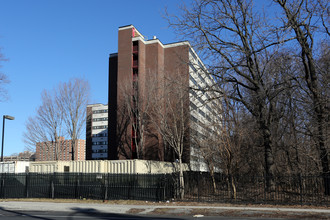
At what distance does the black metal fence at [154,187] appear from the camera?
18.2 m

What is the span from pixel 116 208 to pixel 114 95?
3934cm

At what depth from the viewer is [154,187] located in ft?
64.0

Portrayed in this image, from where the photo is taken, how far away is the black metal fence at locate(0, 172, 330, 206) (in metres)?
18.2

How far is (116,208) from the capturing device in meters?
16.4

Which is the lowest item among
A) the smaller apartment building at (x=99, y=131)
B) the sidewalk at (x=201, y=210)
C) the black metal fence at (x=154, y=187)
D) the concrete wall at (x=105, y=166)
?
the sidewalk at (x=201, y=210)

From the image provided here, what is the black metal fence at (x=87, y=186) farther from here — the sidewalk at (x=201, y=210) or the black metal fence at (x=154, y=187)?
the sidewalk at (x=201, y=210)

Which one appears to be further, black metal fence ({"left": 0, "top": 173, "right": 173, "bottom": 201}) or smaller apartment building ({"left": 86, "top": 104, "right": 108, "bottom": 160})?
smaller apartment building ({"left": 86, "top": 104, "right": 108, "bottom": 160})

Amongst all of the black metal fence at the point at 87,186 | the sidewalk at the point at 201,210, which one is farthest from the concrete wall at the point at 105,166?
the sidewalk at the point at 201,210

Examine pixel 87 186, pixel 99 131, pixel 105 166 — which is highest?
pixel 99 131

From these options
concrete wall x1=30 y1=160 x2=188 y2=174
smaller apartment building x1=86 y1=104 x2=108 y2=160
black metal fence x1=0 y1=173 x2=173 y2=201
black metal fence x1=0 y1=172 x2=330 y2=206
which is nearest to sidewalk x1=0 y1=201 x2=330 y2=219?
black metal fence x1=0 y1=172 x2=330 y2=206

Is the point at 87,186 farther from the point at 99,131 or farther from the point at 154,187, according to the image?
the point at 99,131

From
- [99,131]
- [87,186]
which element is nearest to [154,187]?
[87,186]

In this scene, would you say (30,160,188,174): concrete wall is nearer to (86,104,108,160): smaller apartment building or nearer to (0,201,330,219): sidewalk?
(0,201,330,219): sidewalk

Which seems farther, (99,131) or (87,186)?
(99,131)
